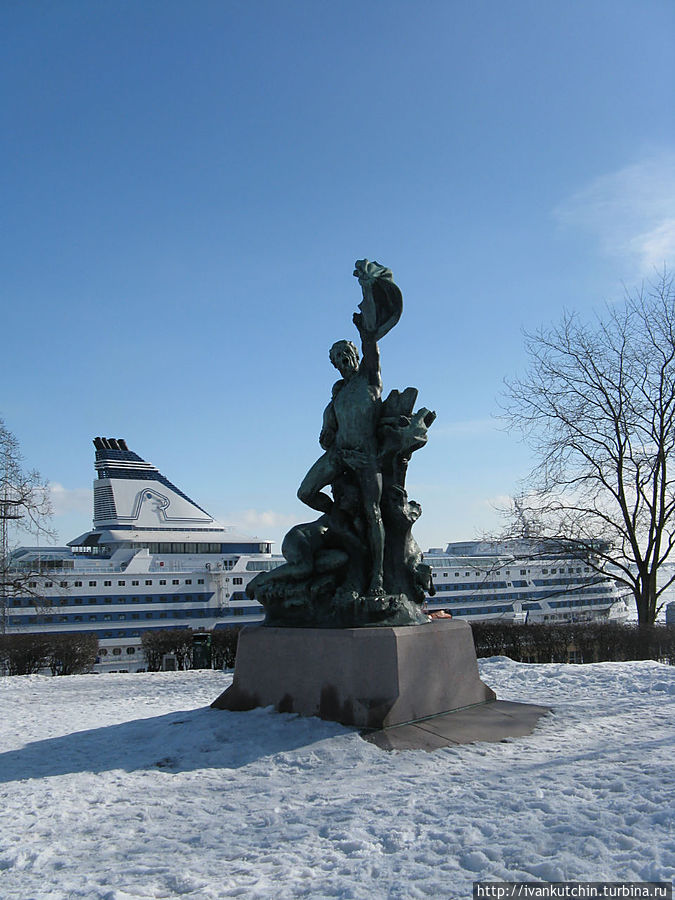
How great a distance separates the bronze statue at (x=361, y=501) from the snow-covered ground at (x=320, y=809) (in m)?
1.28

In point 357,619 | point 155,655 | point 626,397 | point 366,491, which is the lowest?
point 155,655

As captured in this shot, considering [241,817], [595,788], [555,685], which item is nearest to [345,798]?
[241,817]

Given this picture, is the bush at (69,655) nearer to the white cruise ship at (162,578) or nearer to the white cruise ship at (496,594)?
the white cruise ship at (162,578)

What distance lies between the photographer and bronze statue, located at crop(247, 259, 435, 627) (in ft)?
23.5

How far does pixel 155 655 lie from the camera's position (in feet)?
58.9

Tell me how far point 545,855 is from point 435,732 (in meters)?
2.76

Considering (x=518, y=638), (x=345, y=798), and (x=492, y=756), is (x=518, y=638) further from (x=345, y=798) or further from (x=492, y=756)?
(x=345, y=798)

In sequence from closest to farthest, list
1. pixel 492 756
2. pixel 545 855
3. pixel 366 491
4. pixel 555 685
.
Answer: pixel 545 855
pixel 492 756
pixel 366 491
pixel 555 685

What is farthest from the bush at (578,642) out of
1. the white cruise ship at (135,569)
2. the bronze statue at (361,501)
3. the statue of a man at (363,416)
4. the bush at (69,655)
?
the white cruise ship at (135,569)

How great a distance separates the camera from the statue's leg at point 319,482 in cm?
748

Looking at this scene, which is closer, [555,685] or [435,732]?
[435,732]

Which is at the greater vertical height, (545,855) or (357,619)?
(357,619)

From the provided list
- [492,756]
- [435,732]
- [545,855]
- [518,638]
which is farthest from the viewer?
[518,638]

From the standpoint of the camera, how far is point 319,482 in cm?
748
